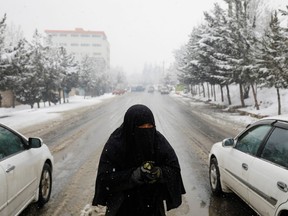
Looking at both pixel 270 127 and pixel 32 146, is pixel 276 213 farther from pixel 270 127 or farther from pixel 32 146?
pixel 32 146

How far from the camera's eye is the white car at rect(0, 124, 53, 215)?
418cm

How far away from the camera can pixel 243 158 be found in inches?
199

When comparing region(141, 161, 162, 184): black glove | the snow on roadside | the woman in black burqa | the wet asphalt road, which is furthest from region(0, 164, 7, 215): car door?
the snow on roadside

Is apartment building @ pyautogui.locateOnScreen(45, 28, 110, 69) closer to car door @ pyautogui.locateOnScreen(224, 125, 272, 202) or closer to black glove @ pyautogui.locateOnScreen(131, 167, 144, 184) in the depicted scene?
car door @ pyautogui.locateOnScreen(224, 125, 272, 202)

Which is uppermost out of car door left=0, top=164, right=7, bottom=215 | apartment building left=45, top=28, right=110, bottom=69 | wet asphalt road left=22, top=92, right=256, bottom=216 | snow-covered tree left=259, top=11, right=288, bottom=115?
apartment building left=45, top=28, right=110, bottom=69

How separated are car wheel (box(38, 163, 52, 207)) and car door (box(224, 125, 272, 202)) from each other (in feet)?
9.81

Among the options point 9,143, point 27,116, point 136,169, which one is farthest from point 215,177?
point 27,116

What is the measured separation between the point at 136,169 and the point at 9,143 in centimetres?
287

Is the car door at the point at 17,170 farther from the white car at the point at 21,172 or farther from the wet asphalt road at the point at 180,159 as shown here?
the wet asphalt road at the point at 180,159

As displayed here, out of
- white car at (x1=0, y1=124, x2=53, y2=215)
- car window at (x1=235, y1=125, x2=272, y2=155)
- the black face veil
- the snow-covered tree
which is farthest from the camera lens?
the snow-covered tree

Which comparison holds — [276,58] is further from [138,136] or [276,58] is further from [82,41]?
[82,41]

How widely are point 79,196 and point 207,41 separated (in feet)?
81.1

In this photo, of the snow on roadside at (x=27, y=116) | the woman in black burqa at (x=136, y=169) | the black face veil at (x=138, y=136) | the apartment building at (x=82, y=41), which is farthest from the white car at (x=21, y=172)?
the apartment building at (x=82, y=41)

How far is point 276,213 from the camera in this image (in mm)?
3830
